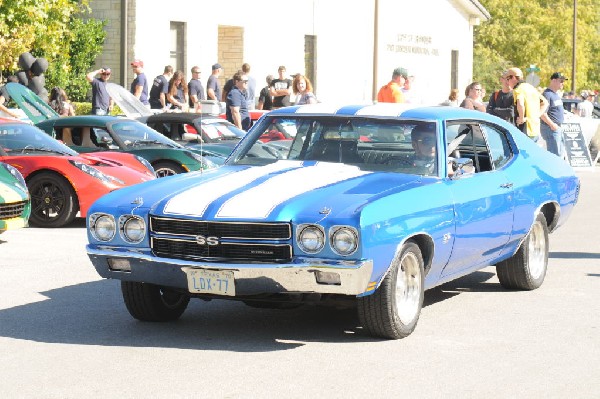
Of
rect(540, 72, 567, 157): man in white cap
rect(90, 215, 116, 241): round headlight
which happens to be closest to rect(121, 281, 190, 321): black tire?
rect(90, 215, 116, 241): round headlight

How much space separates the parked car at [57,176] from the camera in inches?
584

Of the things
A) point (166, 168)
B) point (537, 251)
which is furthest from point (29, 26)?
point (537, 251)

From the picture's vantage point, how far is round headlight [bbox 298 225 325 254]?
7461 millimetres

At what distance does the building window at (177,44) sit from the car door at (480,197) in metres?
26.6

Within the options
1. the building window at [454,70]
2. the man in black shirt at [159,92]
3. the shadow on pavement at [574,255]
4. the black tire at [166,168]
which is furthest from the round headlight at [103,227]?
the building window at [454,70]

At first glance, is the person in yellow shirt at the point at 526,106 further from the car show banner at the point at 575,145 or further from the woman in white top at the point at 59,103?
the car show banner at the point at 575,145

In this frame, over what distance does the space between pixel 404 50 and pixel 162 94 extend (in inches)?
979

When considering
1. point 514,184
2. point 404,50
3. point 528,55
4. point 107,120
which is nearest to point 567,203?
point 514,184

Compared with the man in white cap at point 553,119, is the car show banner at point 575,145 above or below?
below

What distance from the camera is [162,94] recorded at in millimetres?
26406

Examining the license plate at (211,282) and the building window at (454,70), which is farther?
the building window at (454,70)

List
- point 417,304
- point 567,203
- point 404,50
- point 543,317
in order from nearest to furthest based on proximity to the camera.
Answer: point 417,304 → point 543,317 → point 567,203 → point 404,50

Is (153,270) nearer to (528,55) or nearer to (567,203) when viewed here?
(567,203)

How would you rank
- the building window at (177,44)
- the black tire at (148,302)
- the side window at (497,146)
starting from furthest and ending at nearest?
1. the building window at (177,44)
2. the side window at (497,146)
3. the black tire at (148,302)
